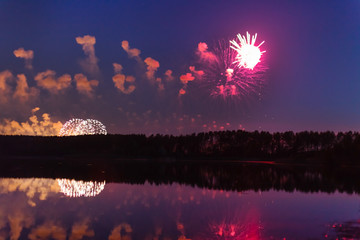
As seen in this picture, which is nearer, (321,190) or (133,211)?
(133,211)

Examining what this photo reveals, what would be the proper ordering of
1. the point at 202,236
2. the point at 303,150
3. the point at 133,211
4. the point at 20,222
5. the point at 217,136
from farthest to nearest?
the point at 217,136
the point at 303,150
the point at 133,211
the point at 20,222
the point at 202,236

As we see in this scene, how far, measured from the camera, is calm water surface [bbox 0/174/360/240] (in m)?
17.2

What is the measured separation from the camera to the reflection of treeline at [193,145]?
138875 mm

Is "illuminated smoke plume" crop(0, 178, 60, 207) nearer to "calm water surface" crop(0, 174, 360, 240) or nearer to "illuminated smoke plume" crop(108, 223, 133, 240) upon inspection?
"calm water surface" crop(0, 174, 360, 240)

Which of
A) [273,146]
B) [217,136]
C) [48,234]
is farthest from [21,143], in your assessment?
[48,234]

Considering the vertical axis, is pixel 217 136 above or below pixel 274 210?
above

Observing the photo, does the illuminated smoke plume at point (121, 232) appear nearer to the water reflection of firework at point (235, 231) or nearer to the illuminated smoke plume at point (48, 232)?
the illuminated smoke plume at point (48, 232)

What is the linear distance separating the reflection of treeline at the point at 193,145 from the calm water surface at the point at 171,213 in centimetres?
9924

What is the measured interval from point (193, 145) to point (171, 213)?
124m

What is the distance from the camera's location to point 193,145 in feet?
479

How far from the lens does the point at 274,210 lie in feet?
80.0

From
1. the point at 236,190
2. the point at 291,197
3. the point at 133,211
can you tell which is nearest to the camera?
the point at 133,211

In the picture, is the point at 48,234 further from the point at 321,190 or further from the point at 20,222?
the point at 321,190

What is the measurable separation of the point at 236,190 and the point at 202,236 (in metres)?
18.5
